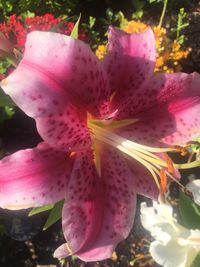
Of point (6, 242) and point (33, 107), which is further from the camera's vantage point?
point (6, 242)

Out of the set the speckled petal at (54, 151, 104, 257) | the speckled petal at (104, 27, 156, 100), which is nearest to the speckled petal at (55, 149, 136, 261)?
the speckled petal at (54, 151, 104, 257)

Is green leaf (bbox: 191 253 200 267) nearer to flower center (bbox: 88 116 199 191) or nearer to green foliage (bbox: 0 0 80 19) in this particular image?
flower center (bbox: 88 116 199 191)

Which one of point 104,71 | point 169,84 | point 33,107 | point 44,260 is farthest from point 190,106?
point 44,260

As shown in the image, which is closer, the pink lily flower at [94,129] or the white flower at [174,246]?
the pink lily flower at [94,129]

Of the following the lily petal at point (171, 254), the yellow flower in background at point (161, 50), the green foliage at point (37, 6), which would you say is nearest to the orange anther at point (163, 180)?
the lily petal at point (171, 254)

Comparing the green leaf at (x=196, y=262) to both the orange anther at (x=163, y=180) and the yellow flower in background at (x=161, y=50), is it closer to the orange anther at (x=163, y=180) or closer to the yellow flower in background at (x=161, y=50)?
the orange anther at (x=163, y=180)

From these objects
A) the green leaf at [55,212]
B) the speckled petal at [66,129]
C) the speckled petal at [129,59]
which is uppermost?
the speckled petal at [129,59]

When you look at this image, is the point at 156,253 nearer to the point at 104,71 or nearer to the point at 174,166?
the point at 174,166

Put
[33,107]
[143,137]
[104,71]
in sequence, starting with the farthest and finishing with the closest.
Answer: [143,137]
[104,71]
[33,107]

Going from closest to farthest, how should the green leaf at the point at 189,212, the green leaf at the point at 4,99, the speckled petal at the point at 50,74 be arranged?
the speckled petal at the point at 50,74
the green leaf at the point at 4,99
the green leaf at the point at 189,212
